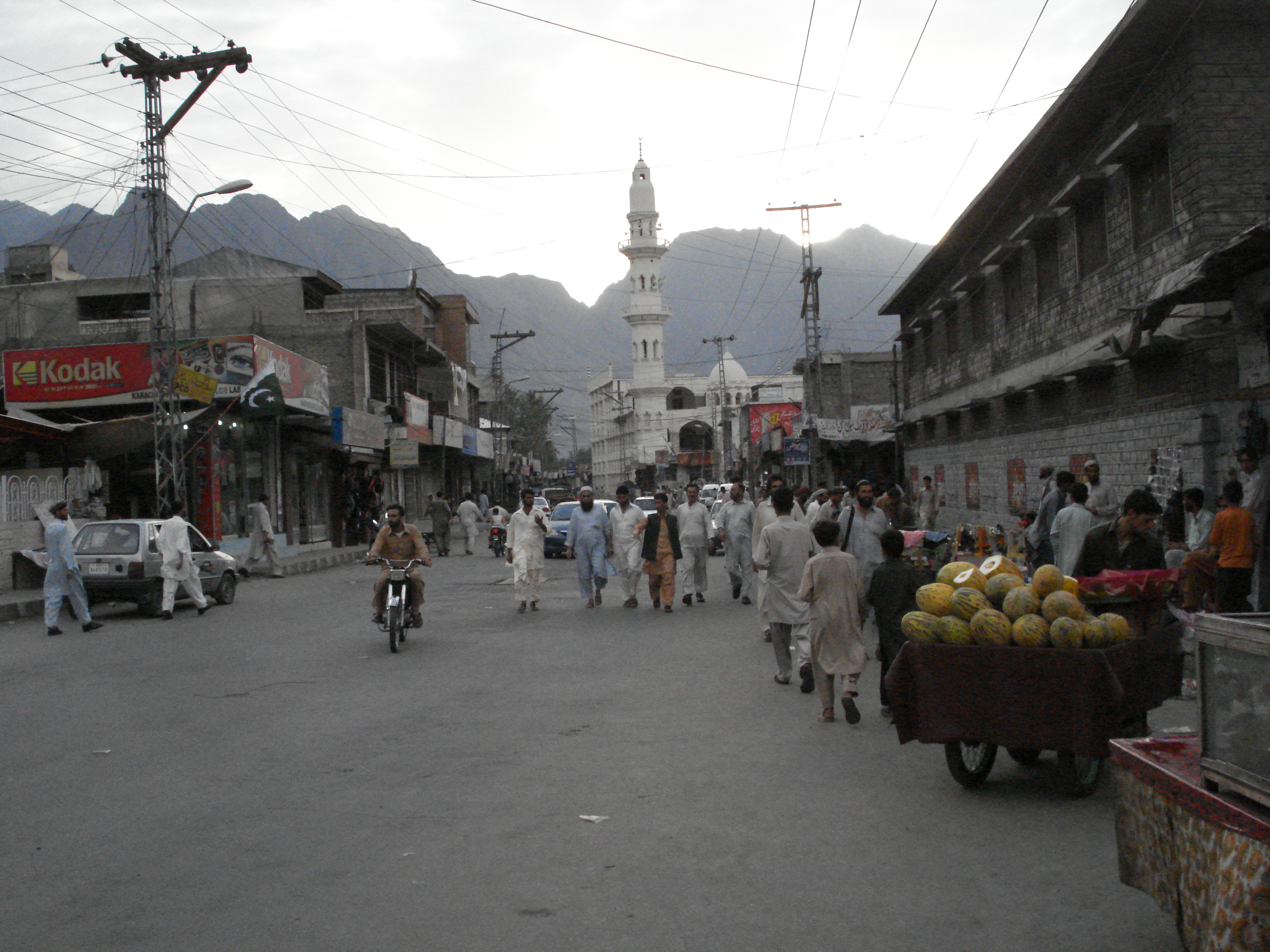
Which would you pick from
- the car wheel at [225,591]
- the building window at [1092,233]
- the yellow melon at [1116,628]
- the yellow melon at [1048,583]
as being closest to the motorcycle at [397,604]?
the car wheel at [225,591]

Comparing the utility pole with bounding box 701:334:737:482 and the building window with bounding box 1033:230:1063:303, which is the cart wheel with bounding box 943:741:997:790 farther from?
the utility pole with bounding box 701:334:737:482

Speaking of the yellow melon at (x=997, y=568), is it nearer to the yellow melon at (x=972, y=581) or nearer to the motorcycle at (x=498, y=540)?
the yellow melon at (x=972, y=581)

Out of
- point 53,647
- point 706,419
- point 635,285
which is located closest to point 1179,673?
point 53,647

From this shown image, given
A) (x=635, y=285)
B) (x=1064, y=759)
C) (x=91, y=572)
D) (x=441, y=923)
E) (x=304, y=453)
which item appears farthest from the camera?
(x=635, y=285)

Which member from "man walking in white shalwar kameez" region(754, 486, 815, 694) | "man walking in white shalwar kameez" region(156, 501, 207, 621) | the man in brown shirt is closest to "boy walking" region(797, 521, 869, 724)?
"man walking in white shalwar kameez" region(754, 486, 815, 694)

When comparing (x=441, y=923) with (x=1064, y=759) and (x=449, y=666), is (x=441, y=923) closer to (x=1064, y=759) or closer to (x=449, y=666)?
(x=1064, y=759)

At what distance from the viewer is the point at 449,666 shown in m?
11.0

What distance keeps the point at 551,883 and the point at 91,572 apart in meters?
14.0

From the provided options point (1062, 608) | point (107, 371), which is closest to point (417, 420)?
point (107, 371)

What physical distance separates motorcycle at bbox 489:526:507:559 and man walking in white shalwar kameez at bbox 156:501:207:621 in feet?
41.7

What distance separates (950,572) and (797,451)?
3103 cm

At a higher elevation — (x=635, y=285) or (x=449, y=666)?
(x=635, y=285)

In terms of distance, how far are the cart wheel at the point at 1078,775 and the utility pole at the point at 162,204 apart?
1647 centimetres

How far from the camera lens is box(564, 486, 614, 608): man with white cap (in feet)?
54.5
